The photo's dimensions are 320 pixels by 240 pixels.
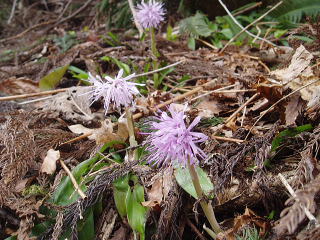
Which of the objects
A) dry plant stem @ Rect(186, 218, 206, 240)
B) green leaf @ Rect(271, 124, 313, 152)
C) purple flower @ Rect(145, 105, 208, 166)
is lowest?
dry plant stem @ Rect(186, 218, 206, 240)

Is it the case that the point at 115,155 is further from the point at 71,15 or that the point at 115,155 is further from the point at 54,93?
the point at 71,15

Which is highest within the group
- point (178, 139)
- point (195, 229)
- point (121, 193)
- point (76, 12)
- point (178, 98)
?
point (178, 139)

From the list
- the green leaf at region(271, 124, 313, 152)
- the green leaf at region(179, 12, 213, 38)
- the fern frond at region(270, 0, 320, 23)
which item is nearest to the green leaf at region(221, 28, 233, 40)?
the green leaf at region(179, 12, 213, 38)

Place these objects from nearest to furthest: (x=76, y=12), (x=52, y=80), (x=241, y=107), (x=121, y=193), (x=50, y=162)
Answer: (x=121, y=193) < (x=50, y=162) < (x=241, y=107) < (x=52, y=80) < (x=76, y=12)

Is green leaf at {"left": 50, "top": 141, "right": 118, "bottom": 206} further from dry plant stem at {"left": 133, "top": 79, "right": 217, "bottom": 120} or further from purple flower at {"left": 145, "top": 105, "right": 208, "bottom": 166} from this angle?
purple flower at {"left": 145, "top": 105, "right": 208, "bottom": 166}

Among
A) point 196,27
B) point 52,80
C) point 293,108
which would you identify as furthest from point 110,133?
point 196,27

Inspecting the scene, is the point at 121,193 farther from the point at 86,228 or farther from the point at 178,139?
the point at 178,139
